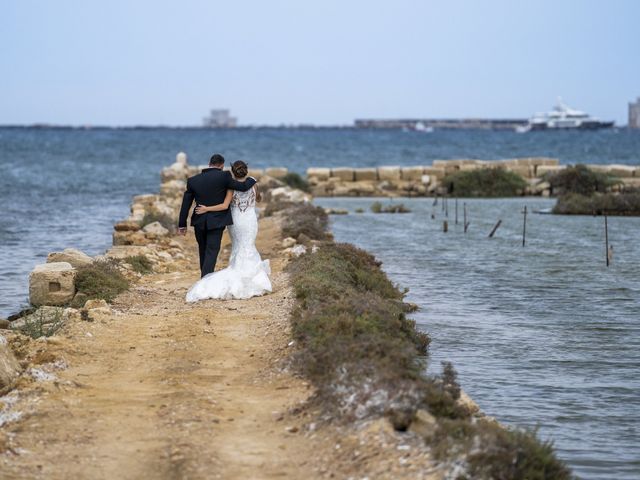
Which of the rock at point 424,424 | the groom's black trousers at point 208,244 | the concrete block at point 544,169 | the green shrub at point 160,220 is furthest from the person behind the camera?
the concrete block at point 544,169

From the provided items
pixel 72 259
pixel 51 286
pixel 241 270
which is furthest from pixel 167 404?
pixel 72 259

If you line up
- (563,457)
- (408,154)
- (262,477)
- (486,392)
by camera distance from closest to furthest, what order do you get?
(262,477)
(563,457)
(486,392)
(408,154)

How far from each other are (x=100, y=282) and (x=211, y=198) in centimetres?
180

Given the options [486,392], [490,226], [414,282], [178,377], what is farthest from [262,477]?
[490,226]

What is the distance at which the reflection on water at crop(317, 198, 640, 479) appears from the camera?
1059 cm

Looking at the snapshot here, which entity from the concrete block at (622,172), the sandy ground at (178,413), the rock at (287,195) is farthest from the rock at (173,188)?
the sandy ground at (178,413)

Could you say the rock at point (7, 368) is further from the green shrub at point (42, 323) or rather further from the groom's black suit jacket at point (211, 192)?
the groom's black suit jacket at point (211, 192)

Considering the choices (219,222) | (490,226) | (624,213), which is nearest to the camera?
(219,222)

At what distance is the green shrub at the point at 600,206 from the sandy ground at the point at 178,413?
2283 cm

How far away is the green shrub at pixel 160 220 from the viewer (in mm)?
24389

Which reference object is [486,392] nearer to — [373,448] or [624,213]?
[373,448]

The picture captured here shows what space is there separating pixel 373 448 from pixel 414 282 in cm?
1218

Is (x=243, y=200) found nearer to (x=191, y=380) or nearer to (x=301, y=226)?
(x=191, y=380)

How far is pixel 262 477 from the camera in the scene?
24.9ft
